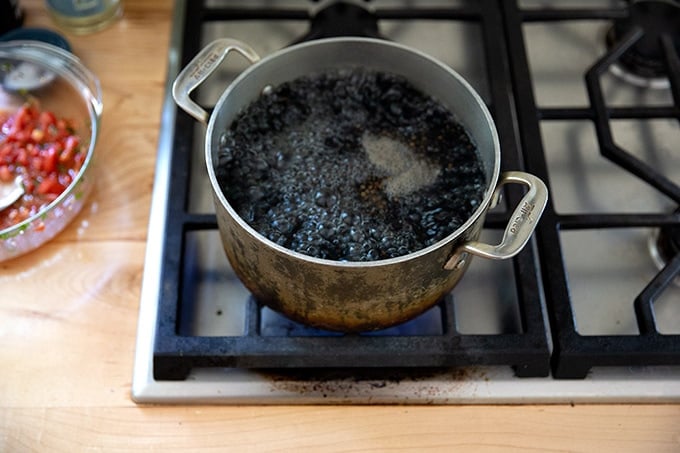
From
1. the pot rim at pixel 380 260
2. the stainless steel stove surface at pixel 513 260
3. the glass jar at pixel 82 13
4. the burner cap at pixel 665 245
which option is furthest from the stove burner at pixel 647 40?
the glass jar at pixel 82 13

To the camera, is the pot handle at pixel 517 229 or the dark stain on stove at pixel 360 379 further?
the dark stain on stove at pixel 360 379

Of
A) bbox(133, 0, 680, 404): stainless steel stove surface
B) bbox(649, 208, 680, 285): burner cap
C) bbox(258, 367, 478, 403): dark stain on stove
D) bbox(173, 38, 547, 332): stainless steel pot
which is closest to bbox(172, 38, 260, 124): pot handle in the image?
bbox(173, 38, 547, 332): stainless steel pot

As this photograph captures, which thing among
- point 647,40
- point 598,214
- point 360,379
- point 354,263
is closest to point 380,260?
point 354,263

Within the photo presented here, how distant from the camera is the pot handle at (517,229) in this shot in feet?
1.87

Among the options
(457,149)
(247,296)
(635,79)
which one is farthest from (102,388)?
(635,79)

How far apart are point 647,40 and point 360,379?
0.51 metres

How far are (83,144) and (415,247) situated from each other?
39cm

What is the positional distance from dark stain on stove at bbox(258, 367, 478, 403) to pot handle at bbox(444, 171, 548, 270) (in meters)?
0.13

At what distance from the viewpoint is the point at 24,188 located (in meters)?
0.77

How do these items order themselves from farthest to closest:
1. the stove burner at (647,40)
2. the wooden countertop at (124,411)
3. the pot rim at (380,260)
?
1. the stove burner at (647,40)
2. the wooden countertop at (124,411)
3. the pot rim at (380,260)

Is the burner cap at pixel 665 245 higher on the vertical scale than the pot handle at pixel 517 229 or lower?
lower

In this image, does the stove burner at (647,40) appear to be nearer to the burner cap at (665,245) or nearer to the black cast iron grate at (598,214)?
the black cast iron grate at (598,214)

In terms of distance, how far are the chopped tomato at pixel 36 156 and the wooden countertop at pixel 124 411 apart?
4 cm

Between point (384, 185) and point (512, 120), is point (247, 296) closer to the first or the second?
point (384, 185)
